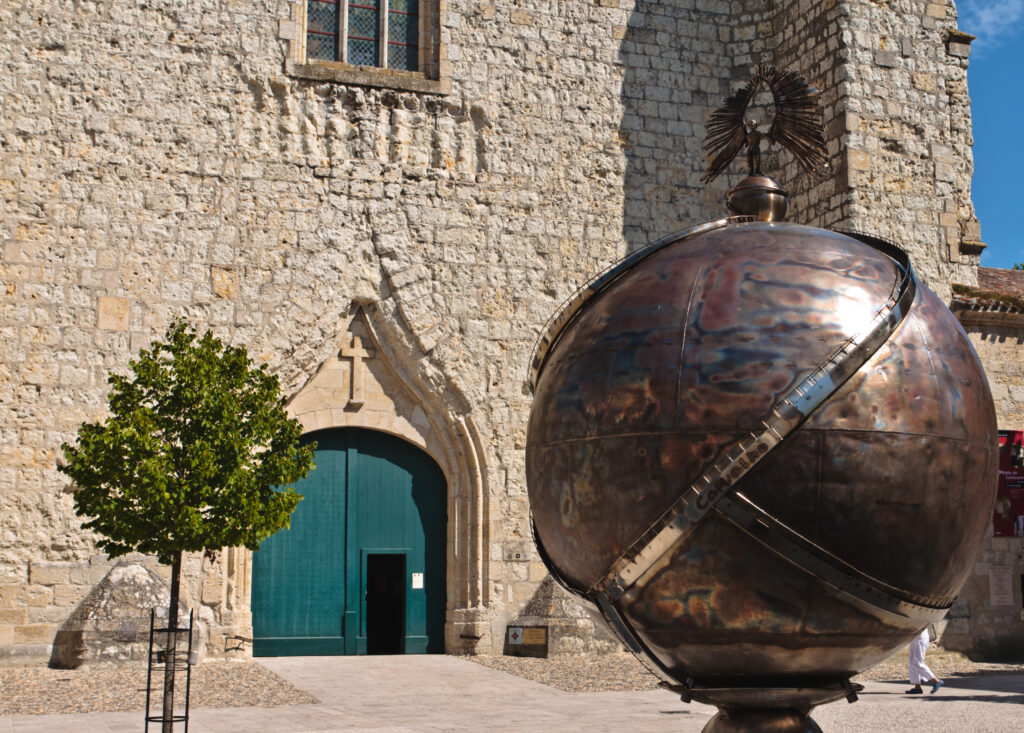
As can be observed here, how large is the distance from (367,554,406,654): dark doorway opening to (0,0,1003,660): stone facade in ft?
3.31

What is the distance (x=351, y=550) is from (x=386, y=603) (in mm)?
1856

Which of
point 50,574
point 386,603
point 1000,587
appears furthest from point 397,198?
point 1000,587

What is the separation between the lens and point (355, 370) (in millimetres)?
14391

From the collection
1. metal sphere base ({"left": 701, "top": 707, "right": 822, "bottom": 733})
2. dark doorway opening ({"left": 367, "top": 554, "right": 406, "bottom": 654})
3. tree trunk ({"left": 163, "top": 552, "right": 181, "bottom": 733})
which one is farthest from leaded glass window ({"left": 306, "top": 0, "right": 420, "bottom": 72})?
metal sphere base ({"left": 701, "top": 707, "right": 822, "bottom": 733})

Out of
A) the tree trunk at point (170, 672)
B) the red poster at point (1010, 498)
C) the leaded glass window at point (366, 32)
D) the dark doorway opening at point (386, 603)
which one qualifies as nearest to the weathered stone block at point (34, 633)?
the dark doorway opening at point (386, 603)

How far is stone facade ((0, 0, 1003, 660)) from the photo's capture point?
1312 cm

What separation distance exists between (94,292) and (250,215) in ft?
6.90

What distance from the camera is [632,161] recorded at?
15789mm

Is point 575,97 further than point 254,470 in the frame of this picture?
Yes

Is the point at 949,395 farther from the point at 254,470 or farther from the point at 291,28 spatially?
the point at 291,28

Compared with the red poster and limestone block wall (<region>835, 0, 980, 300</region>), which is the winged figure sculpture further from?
the red poster

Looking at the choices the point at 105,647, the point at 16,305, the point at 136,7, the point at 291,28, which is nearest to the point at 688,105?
the point at 291,28

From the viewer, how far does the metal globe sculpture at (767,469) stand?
10.1 ft

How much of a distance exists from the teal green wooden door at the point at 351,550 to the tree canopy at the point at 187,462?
5560mm
